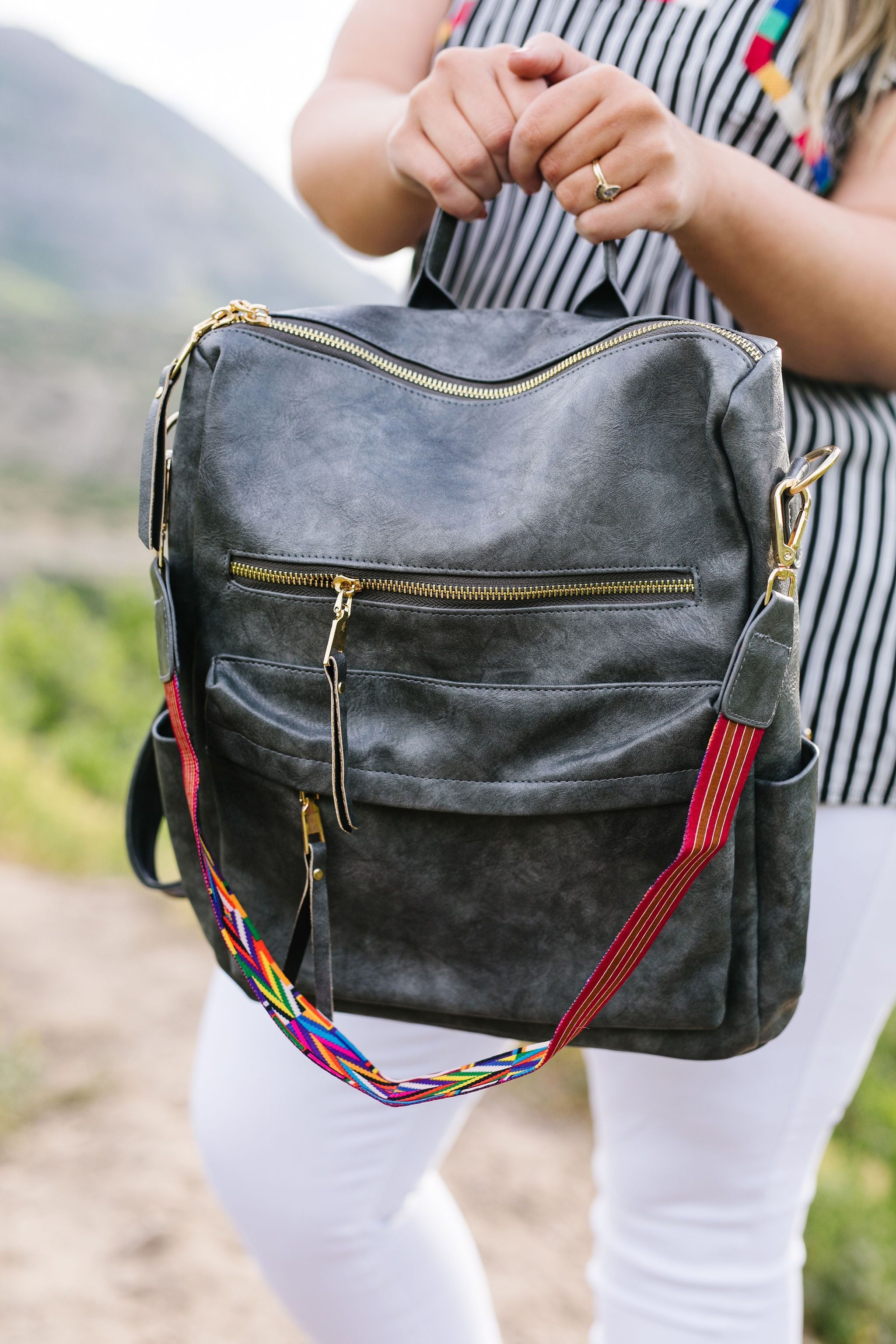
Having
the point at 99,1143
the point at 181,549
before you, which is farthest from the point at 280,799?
the point at 99,1143

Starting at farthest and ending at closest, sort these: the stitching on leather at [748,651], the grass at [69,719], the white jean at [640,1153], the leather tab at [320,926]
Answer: the grass at [69,719] < the white jean at [640,1153] < the leather tab at [320,926] < the stitching on leather at [748,651]

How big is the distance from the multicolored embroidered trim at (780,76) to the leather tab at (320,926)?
0.66 metres

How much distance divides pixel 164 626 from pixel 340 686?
16 cm

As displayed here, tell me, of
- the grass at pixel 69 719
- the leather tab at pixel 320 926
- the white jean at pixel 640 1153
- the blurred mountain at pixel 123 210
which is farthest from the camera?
the blurred mountain at pixel 123 210

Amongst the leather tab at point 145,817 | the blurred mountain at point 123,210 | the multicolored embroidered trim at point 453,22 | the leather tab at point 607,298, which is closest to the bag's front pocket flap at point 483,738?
the leather tab at point 145,817

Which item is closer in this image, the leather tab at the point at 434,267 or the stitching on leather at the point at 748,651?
the stitching on leather at the point at 748,651

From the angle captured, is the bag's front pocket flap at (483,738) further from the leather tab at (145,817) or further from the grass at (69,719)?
the grass at (69,719)

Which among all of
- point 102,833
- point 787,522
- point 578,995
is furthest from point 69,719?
point 787,522

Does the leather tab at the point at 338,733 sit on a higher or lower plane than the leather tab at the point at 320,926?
higher

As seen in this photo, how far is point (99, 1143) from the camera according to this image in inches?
82.0

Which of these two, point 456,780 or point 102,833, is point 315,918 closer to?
point 456,780

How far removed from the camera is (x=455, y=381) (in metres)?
0.76

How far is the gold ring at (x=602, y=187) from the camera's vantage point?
2.34 ft

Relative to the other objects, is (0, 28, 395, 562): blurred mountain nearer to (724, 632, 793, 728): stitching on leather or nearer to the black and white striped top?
the black and white striped top
